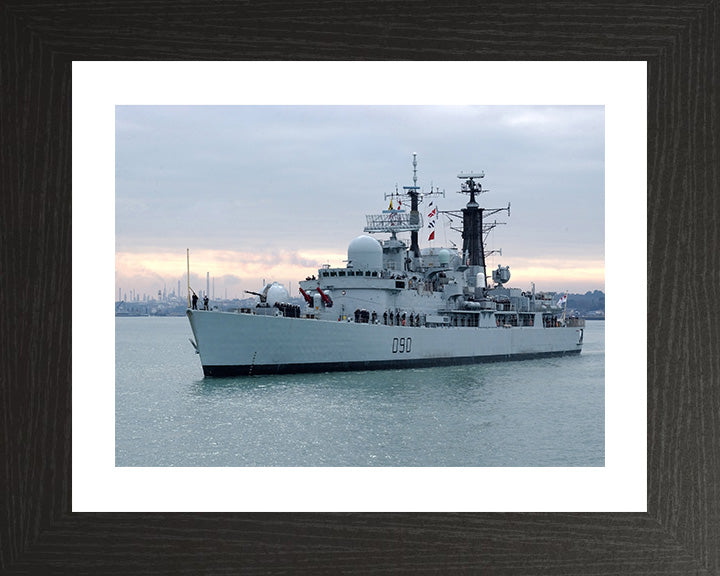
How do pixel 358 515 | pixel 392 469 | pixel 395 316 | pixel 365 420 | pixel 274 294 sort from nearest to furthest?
pixel 358 515
pixel 392 469
pixel 365 420
pixel 274 294
pixel 395 316

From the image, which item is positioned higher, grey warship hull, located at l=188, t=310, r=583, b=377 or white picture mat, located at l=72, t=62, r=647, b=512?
white picture mat, located at l=72, t=62, r=647, b=512

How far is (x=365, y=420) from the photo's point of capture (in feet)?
32.7

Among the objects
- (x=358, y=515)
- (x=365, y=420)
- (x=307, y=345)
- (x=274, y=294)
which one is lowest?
(x=365, y=420)

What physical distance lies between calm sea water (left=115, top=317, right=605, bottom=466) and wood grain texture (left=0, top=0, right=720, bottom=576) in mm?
4875

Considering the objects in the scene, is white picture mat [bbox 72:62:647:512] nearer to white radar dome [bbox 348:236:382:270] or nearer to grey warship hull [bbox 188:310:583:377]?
grey warship hull [bbox 188:310:583:377]

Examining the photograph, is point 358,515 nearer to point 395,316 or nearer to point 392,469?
point 392,469

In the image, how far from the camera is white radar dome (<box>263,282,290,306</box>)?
45.7 feet

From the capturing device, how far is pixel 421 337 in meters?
15.9

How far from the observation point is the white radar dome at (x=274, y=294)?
45.7 ft

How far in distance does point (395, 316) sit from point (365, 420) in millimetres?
6052

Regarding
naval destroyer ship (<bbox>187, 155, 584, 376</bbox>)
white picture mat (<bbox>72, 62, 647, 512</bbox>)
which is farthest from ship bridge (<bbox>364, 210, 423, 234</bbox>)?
white picture mat (<bbox>72, 62, 647, 512</bbox>)

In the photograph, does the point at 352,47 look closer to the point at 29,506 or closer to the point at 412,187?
the point at 29,506

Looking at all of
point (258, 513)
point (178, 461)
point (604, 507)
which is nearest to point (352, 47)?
point (258, 513)

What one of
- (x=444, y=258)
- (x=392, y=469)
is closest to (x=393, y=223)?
(x=444, y=258)
